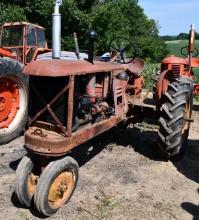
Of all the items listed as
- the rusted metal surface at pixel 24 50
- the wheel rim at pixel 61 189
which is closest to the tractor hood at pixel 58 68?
the wheel rim at pixel 61 189

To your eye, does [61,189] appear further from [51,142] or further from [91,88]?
[91,88]

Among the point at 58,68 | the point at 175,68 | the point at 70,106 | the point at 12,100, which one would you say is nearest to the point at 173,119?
the point at 175,68

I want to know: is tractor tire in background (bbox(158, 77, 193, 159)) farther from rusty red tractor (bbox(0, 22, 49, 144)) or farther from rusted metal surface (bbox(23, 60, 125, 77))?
rusty red tractor (bbox(0, 22, 49, 144))

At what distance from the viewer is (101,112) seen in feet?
16.8

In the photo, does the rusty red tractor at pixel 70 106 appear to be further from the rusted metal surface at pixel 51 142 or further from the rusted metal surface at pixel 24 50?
the rusted metal surface at pixel 24 50

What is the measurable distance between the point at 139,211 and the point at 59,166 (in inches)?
39.3

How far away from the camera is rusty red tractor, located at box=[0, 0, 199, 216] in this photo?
3.96 m

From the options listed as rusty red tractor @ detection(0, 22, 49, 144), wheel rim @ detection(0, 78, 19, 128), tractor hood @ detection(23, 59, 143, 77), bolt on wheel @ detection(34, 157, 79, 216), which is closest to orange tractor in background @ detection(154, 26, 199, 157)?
tractor hood @ detection(23, 59, 143, 77)

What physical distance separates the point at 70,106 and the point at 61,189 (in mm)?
870

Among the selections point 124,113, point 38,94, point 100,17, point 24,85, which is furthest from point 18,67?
point 100,17

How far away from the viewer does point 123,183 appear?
15.9 ft

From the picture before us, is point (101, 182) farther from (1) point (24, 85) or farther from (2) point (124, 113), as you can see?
(1) point (24, 85)

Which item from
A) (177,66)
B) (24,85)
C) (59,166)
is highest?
(177,66)

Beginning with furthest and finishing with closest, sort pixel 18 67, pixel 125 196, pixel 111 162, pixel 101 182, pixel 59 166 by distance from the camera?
1. pixel 18 67
2. pixel 111 162
3. pixel 101 182
4. pixel 125 196
5. pixel 59 166
